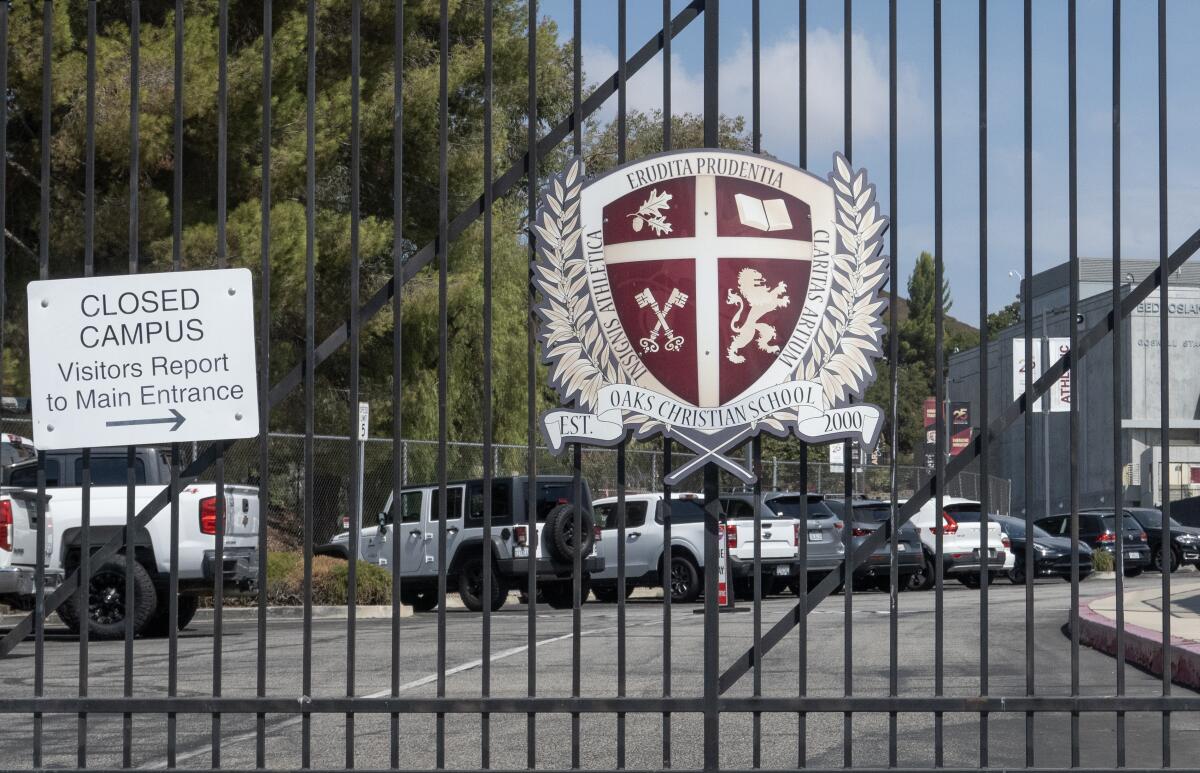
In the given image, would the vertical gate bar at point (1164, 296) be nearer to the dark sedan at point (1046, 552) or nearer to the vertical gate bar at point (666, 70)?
the vertical gate bar at point (666, 70)

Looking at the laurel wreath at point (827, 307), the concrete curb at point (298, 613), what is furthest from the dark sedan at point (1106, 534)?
the laurel wreath at point (827, 307)

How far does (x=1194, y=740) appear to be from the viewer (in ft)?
27.3

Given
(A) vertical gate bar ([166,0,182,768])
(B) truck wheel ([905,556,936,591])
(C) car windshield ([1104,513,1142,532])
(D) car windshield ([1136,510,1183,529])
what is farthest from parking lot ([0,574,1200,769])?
(D) car windshield ([1136,510,1183,529])

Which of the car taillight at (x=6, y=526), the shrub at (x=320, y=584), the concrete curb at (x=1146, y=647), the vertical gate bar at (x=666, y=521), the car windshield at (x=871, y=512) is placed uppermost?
the vertical gate bar at (x=666, y=521)

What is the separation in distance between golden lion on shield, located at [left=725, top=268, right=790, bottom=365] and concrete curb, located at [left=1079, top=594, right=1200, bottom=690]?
5315 millimetres

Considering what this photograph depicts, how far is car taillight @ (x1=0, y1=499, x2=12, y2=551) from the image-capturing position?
1419 cm

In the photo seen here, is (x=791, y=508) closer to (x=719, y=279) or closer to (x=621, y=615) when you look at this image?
(x=719, y=279)

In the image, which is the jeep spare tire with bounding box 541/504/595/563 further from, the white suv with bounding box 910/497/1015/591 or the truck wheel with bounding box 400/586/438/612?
the white suv with bounding box 910/497/1015/591

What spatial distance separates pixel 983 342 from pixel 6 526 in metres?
11.2

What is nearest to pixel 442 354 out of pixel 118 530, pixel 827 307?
pixel 827 307

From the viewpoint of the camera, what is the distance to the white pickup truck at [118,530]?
15438mm

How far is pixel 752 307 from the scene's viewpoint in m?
5.93

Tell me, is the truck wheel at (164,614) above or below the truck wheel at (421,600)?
above

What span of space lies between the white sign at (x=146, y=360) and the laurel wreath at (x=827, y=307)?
4.12ft
